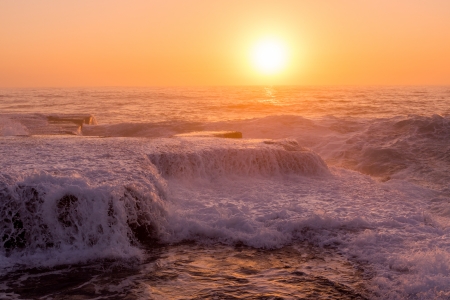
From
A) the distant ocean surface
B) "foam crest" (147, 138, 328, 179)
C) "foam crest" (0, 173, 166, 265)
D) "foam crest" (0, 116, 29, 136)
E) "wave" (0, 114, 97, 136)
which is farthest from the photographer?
"wave" (0, 114, 97, 136)

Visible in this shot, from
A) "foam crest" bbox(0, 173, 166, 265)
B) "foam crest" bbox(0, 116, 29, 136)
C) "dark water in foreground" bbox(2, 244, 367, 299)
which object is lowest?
"dark water in foreground" bbox(2, 244, 367, 299)

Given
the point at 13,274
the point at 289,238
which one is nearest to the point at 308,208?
the point at 289,238

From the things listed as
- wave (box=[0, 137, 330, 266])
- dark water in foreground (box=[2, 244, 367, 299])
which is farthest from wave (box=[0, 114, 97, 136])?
dark water in foreground (box=[2, 244, 367, 299])

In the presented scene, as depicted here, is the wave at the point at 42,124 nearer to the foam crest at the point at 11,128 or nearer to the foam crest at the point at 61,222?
the foam crest at the point at 11,128

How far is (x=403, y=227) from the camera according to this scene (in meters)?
7.47

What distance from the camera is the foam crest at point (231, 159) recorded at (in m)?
9.91

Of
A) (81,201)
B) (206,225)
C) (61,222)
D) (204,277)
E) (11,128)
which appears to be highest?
(11,128)

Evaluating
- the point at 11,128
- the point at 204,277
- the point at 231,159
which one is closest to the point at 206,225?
the point at 204,277

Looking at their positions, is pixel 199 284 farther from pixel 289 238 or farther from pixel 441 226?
pixel 441 226

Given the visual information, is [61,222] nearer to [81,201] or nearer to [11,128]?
[81,201]

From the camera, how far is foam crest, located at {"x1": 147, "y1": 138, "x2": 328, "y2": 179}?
9.91 metres

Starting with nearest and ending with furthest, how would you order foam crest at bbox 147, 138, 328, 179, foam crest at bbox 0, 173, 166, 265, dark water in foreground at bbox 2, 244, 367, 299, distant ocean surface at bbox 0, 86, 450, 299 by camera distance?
dark water in foreground at bbox 2, 244, 367, 299 → distant ocean surface at bbox 0, 86, 450, 299 → foam crest at bbox 0, 173, 166, 265 → foam crest at bbox 147, 138, 328, 179

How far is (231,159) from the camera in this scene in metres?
10.7

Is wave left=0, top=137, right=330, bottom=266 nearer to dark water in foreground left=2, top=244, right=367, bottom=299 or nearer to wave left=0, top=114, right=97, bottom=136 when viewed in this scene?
dark water in foreground left=2, top=244, right=367, bottom=299
